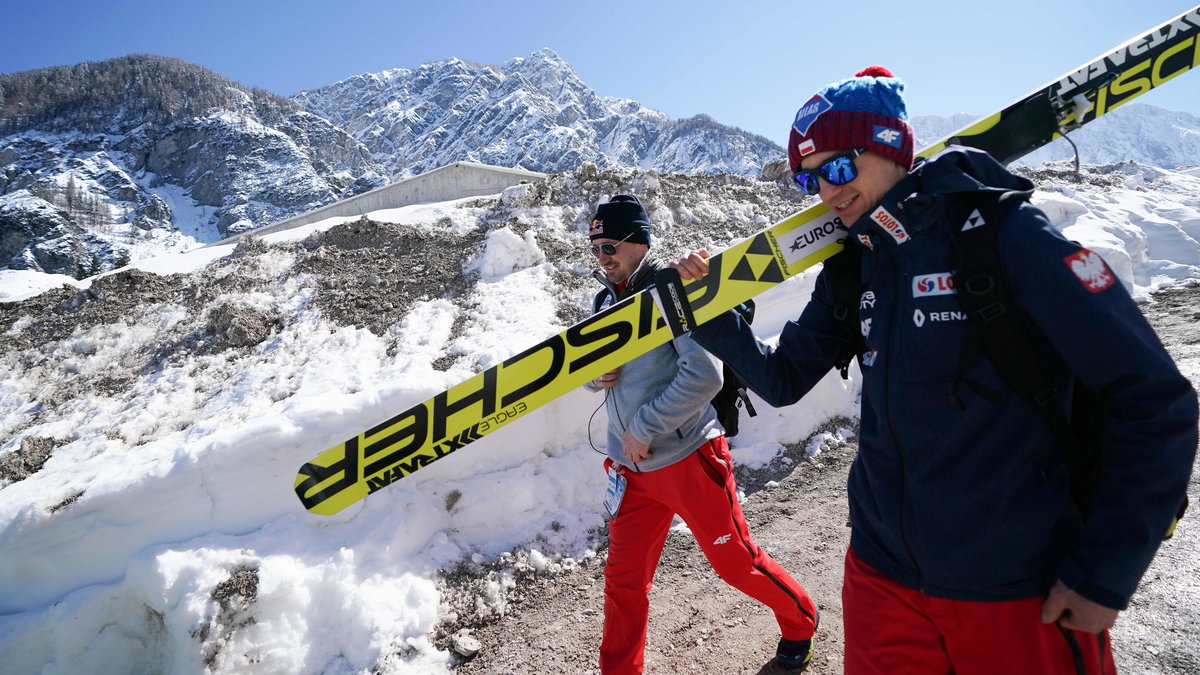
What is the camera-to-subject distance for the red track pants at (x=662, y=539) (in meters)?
2.76

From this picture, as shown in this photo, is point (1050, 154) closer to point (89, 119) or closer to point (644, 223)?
point (644, 223)

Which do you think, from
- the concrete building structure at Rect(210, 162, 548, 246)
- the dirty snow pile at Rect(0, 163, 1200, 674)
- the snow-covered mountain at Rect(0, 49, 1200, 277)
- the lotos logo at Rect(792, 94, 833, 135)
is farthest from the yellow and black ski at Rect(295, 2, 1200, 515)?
the snow-covered mountain at Rect(0, 49, 1200, 277)

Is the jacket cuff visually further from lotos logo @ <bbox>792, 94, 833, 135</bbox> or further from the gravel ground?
the gravel ground

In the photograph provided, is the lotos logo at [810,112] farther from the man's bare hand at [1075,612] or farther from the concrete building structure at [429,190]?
the concrete building structure at [429,190]

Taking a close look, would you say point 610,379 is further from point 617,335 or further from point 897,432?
point 897,432

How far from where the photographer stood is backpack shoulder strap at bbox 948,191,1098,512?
4.53ft

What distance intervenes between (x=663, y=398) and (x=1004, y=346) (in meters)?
1.48

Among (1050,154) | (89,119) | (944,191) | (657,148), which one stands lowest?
A: (1050,154)

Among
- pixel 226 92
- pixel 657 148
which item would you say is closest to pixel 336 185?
pixel 226 92

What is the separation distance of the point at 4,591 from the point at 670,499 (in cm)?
465

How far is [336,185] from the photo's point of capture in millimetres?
141875

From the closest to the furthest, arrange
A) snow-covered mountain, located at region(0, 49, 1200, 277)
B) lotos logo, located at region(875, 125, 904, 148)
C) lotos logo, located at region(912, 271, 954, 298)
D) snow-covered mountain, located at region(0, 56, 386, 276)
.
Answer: lotos logo, located at region(912, 271, 954, 298)
lotos logo, located at region(875, 125, 904, 148)
snow-covered mountain, located at region(0, 49, 1200, 277)
snow-covered mountain, located at region(0, 56, 386, 276)

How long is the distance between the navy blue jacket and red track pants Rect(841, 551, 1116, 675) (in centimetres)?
6

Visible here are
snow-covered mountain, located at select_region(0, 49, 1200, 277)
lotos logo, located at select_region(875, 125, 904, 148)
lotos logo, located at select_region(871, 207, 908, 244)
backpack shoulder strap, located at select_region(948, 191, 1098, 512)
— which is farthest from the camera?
snow-covered mountain, located at select_region(0, 49, 1200, 277)
